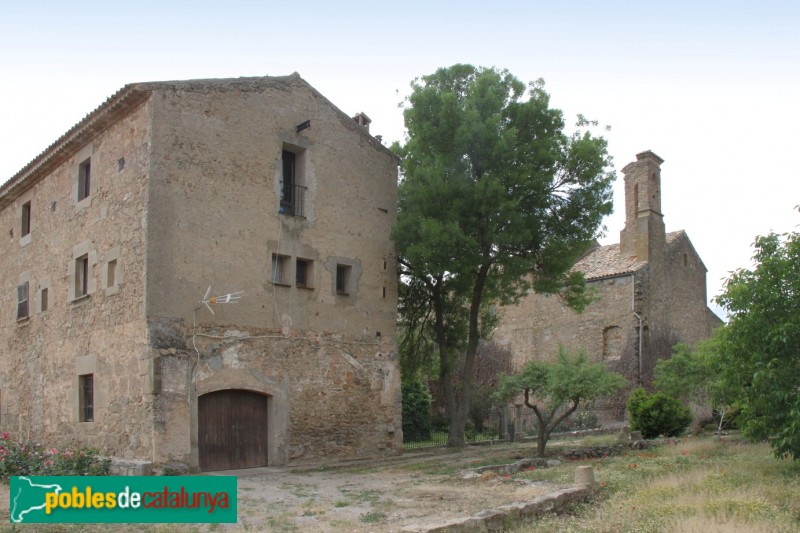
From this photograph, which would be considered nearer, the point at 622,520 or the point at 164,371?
the point at 622,520

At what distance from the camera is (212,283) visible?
15.9 metres

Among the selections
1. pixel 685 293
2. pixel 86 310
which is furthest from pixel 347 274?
pixel 685 293

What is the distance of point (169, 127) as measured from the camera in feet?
51.2

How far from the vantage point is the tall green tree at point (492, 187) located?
1842cm

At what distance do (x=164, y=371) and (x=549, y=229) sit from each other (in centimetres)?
1027

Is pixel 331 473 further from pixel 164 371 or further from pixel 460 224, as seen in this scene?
pixel 460 224

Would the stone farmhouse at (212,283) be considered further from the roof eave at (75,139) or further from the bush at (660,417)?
the bush at (660,417)

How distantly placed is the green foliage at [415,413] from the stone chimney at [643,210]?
10.8 metres

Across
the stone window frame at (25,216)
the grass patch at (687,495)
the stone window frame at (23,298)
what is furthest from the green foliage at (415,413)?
the stone window frame at (25,216)

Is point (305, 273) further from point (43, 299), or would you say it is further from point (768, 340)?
point (768, 340)

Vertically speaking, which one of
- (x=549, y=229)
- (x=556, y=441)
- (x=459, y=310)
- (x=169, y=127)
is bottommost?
(x=556, y=441)

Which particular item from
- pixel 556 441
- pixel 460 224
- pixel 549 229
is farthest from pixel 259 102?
pixel 556 441

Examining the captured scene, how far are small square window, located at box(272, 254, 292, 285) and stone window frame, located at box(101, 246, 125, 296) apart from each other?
323cm

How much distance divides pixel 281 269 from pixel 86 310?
4.52m
